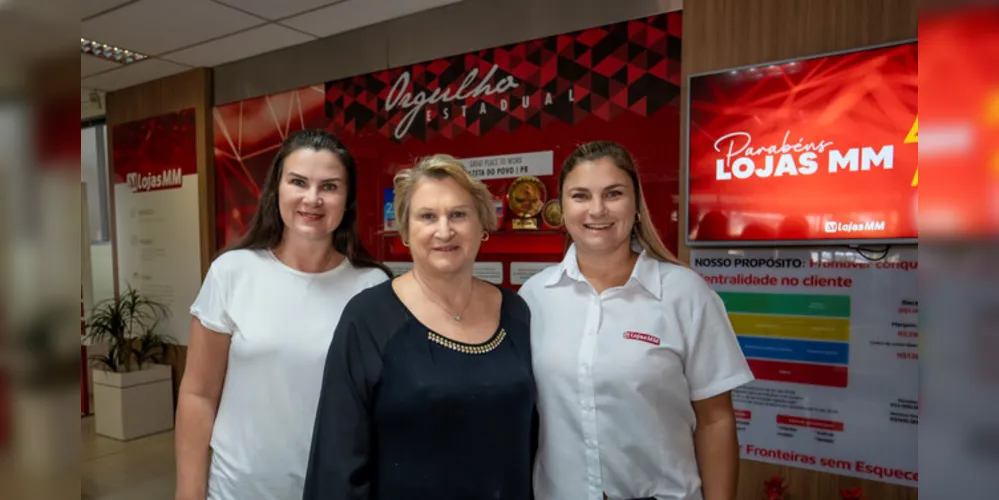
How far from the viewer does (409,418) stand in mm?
1467

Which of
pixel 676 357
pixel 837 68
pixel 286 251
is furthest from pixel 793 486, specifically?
pixel 286 251

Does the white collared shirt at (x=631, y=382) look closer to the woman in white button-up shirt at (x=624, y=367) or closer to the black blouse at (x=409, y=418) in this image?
the woman in white button-up shirt at (x=624, y=367)

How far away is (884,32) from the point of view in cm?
252

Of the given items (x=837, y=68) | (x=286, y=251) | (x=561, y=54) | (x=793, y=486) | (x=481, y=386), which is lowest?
(x=793, y=486)

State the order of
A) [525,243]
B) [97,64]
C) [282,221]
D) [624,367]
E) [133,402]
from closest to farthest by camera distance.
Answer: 1. [624,367]
2. [282,221]
3. [525,243]
4. [97,64]
5. [133,402]

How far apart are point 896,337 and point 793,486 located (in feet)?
2.64

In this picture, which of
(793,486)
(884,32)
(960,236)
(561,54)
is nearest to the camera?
(960,236)

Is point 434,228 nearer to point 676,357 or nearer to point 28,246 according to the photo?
point 676,357

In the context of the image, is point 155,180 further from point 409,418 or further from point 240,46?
point 409,418

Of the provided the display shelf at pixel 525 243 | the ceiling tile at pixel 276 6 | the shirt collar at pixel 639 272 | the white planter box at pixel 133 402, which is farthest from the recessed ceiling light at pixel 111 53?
the shirt collar at pixel 639 272

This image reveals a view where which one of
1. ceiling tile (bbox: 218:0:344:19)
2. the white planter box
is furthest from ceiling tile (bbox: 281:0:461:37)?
the white planter box

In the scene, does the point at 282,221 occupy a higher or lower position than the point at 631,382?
higher

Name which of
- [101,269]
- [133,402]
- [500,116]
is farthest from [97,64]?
[500,116]

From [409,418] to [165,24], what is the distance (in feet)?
11.7
